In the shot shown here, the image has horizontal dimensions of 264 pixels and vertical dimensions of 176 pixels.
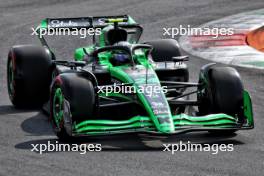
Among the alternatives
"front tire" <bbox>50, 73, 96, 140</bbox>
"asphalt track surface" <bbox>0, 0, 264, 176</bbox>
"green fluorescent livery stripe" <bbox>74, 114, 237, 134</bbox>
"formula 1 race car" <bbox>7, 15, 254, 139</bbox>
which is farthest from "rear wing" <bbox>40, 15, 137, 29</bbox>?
"green fluorescent livery stripe" <bbox>74, 114, 237, 134</bbox>

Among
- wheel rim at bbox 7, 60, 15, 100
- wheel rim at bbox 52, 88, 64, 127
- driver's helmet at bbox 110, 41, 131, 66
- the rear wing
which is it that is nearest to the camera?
wheel rim at bbox 52, 88, 64, 127

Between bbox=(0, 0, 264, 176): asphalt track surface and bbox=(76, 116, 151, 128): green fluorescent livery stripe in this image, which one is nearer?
bbox=(0, 0, 264, 176): asphalt track surface

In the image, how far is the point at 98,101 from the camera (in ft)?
38.5

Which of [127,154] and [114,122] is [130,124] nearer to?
[114,122]

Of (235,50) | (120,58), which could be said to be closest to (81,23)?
(120,58)

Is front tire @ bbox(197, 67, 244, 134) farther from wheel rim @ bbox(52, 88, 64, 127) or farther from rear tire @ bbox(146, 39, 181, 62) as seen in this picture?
rear tire @ bbox(146, 39, 181, 62)

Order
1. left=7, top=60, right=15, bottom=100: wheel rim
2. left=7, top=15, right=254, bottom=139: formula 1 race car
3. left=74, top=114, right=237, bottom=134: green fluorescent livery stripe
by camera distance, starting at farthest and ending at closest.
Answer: left=7, top=60, right=15, bottom=100: wheel rim < left=7, top=15, right=254, bottom=139: formula 1 race car < left=74, top=114, right=237, bottom=134: green fluorescent livery stripe

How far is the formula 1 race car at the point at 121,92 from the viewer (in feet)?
37.7

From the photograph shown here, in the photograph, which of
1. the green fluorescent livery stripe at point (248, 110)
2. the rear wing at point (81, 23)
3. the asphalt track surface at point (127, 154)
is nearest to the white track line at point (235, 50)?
the asphalt track surface at point (127, 154)

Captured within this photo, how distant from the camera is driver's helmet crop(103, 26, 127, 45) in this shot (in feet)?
45.6

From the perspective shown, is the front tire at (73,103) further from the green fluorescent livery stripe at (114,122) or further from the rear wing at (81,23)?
the rear wing at (81,23)

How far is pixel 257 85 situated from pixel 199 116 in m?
3.68

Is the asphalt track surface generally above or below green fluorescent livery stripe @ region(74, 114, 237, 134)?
below

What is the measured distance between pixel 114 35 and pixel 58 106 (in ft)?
7.22
